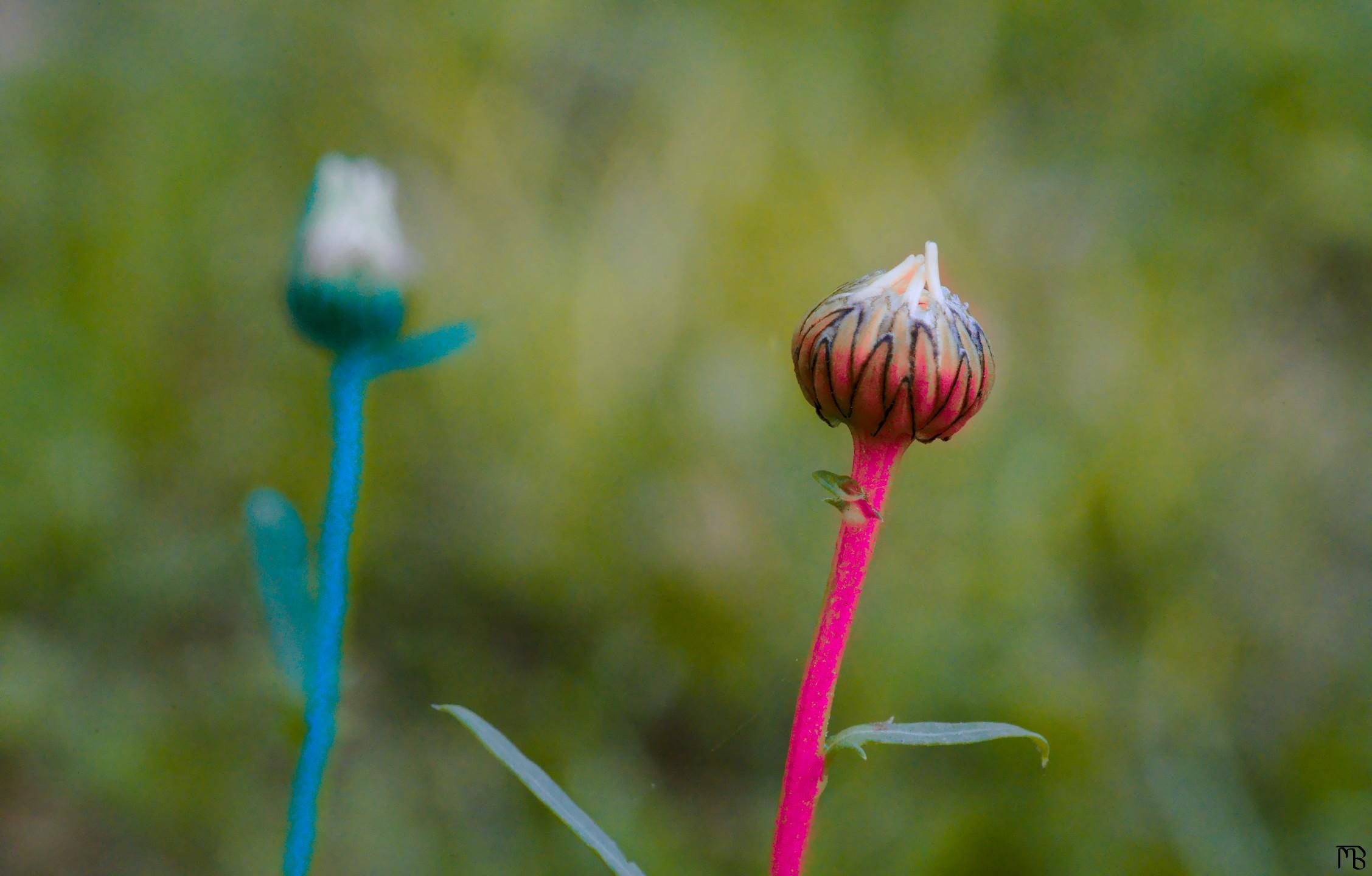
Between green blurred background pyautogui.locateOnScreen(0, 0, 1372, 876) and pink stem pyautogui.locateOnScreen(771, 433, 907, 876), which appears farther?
green blurred background pyautogui.locateOnScreen(0, 0, 1372, 876)

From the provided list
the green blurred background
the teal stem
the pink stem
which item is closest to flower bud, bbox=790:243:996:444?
the pink stem

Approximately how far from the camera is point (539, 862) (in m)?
0.65

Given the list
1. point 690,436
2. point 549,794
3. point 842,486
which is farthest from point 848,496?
point 690,436

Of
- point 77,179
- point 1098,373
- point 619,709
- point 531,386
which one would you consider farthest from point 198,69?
point 1098,373

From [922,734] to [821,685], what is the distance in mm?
37

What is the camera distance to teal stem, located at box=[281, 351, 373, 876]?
280 millimetres

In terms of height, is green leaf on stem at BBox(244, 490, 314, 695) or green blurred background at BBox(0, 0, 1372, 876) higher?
green blurred background at BBox(0, 0, 1372, 876)

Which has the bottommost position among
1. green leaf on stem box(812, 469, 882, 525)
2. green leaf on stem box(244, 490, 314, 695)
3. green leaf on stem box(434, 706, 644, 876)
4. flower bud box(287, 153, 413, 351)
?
green leaf on stem box(434, 706, 644, 876)

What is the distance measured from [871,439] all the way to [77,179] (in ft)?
2.42

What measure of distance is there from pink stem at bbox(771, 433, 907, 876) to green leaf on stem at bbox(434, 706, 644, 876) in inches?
1.6

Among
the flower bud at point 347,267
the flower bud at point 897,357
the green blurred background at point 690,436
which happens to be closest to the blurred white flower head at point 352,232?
the flower bud at point 347,267

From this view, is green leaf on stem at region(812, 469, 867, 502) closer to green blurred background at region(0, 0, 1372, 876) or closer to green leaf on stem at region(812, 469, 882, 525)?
green leaf on stem at region(812, 469, 882, 525)

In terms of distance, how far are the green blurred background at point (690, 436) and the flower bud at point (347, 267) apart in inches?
16.7

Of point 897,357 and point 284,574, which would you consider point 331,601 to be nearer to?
point 284,574
